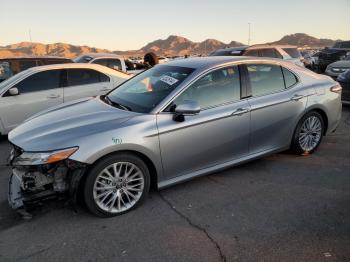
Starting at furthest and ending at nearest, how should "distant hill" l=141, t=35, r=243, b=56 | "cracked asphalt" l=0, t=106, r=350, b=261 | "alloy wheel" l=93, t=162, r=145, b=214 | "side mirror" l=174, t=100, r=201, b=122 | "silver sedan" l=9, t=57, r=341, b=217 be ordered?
1. "distant hill" l=141, t=35, r=243, b=56
2. "side mirror" l=174, t=100, r=201, b=122
3. "alloy wheel" l=93, t=162, r=145, b=214
4. "silver sedan" l=9, t=57, r=341, b=217
5. "cracked asphalt" l=0, t=106, r=350, b=261

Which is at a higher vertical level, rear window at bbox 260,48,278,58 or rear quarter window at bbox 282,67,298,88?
rear window at bbox 260,48,278,58

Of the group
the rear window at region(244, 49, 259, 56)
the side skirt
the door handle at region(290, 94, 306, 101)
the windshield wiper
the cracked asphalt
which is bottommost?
the cracked asphalt

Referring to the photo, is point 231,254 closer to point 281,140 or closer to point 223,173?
point 223,173

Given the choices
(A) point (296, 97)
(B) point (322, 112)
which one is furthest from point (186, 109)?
(B) point (322, 112)

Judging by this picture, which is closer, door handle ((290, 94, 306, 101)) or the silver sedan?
the silver sedan

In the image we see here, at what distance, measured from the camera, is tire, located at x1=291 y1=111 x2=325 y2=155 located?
5008mm

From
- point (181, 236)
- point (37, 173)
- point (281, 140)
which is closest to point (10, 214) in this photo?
point (37, 173)

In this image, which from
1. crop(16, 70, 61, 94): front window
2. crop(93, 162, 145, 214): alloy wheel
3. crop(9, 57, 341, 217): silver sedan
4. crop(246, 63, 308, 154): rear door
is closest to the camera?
crop(9, 57, 341, 217): silver sedan

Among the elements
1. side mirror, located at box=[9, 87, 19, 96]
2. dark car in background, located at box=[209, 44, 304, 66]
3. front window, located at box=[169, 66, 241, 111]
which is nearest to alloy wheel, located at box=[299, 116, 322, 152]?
front window, located at box=[169, 66, 241, 111]

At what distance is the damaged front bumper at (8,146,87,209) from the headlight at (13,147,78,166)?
0.17ft

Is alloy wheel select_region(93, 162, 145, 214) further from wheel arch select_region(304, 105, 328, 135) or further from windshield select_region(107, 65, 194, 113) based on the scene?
wheel arch select_region(304, 105, 328, 135)

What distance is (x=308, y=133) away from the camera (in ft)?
17.0

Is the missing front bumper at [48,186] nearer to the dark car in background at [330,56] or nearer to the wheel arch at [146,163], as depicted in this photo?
the wheel arch at [146,163]

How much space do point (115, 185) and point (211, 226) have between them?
3.60 ft
